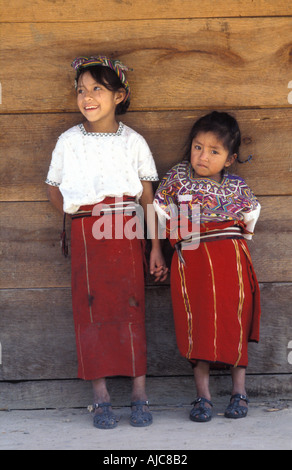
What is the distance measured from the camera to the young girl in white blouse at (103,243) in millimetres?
2189

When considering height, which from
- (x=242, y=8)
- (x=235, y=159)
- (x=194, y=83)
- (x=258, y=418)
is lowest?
(x=258, y=418)

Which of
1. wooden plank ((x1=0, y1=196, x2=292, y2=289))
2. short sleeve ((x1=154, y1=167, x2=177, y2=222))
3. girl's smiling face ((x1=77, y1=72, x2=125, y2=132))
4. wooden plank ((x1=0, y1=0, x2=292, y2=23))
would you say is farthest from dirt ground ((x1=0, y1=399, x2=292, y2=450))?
wooden plank ((x1=0, y1=0, x2=292, y2=23))

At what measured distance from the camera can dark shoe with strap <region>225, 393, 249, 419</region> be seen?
2195mm

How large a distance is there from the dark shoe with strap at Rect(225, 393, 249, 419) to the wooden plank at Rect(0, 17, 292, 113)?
114 cm

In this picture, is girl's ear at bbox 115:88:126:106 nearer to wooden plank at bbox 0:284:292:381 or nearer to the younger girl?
the younger girl

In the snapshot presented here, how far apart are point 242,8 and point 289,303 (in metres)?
1.20

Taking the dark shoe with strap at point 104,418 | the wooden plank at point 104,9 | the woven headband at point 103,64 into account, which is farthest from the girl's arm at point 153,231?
the wooden plank at point 104,9

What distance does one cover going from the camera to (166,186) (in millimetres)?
2271

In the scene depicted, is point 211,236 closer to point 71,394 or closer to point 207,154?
point 207,154

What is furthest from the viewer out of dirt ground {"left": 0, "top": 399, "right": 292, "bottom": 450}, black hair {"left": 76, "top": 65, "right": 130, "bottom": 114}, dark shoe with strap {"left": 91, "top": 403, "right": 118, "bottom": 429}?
black hair {"left": 76, "top": 65, "right": 130, "bottom": 114}

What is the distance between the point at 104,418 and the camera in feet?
6.99

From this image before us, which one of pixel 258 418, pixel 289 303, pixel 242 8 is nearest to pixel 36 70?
pixel 242 8

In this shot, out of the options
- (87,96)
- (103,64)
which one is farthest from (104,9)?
(87,96)

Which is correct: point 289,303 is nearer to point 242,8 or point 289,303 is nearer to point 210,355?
point 210,355
